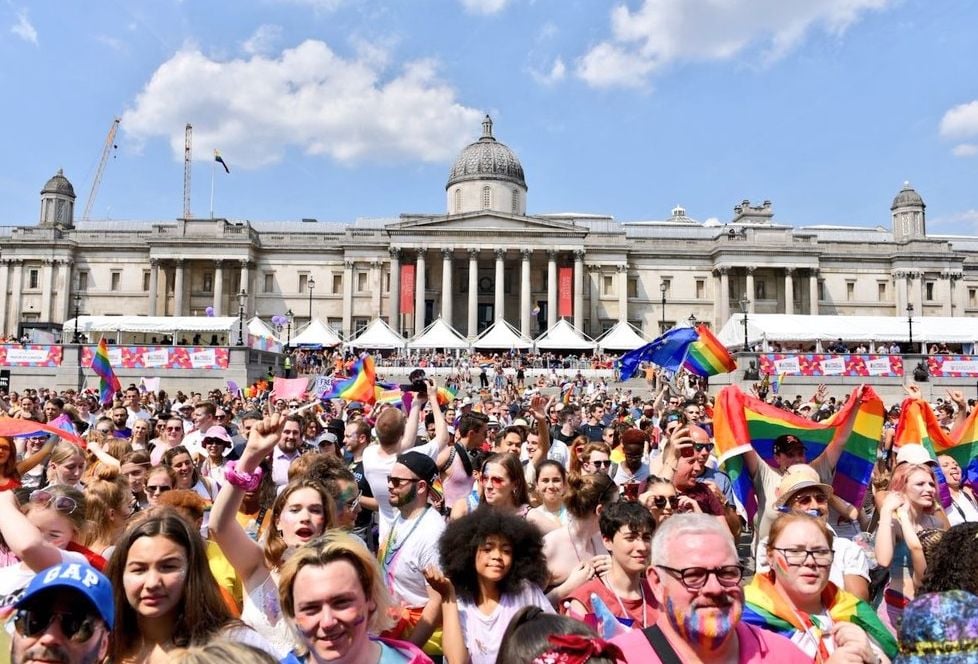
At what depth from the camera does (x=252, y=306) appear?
6338 centimetres

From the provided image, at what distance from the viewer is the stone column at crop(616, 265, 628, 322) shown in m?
62.2

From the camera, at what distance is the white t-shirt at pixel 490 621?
3.47 metres

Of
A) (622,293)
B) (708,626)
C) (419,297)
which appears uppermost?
(622,293)

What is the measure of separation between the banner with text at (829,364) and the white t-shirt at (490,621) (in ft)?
109

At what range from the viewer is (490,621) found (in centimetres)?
354

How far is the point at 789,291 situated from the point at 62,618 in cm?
6616

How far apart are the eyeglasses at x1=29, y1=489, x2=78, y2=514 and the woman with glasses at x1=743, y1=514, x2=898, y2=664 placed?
12.1 ft

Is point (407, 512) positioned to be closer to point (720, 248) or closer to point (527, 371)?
point (527, 371)

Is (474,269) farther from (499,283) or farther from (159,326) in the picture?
(159,326)

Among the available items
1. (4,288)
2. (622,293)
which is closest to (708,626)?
(622,293)

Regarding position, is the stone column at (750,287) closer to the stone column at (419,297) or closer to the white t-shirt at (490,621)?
the stone column at (419,297)

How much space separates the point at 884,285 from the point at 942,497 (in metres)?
68.6

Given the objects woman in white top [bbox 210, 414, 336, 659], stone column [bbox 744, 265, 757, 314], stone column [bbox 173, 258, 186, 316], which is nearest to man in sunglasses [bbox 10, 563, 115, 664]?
woman in white top [bbox 210, 414, 336, 659]

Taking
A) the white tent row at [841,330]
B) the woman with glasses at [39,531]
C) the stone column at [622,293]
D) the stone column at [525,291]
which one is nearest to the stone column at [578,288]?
the stone column at [525,291]
